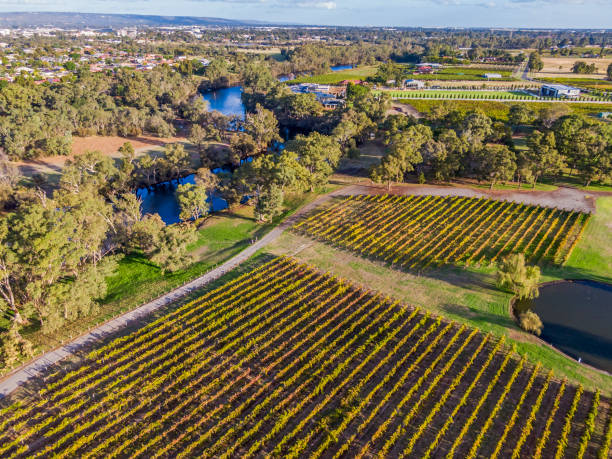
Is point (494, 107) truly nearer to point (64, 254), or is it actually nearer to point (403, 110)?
point (403, 110)

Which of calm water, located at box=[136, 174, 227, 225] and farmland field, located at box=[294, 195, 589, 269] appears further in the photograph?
calm water, located at box=[136, 174, 227, 225]

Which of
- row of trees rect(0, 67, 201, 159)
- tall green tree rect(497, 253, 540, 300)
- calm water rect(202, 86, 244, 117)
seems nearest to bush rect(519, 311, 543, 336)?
tall green tree rect(497, 253, 540, 300)

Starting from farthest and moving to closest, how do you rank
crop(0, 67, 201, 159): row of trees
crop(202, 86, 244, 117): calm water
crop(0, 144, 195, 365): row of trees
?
crop(202, 86, 244, 117): calm water < crop(0, 67, 201, 159): row of trees < crop(0, 144, 195, 365): row of trees

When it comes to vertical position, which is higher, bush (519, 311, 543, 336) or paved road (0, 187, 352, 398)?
bush (519, 311, 543, 336)

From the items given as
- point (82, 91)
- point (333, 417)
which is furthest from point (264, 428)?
point (82, 91)

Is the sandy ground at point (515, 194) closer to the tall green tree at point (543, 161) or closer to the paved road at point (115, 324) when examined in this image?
the tall green tree at point (543, 161)

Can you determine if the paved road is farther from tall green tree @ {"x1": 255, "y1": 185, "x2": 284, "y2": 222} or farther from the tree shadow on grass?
tall green tree @ {"x1": 255, "y1": 185, "x2": 284, "y2": 222}
